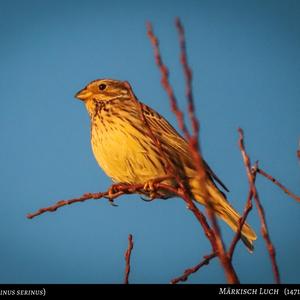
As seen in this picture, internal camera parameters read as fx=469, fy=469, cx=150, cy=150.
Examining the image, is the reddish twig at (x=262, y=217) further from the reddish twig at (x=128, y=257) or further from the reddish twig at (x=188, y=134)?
the reddish twig at (x=128, y=257)

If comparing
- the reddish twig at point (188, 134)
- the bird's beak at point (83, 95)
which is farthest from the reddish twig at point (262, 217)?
the bird's beak at point (83, 95)

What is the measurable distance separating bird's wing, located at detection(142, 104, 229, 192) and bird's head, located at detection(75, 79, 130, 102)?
473mm

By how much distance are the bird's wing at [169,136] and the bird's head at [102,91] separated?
1.55ft

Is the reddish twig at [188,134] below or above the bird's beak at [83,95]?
below

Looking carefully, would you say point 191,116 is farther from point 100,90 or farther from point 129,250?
point 100,90

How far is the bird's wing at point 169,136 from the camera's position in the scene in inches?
236

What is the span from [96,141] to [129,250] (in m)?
2.90

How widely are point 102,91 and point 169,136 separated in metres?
1.23

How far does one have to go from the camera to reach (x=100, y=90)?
269 inches

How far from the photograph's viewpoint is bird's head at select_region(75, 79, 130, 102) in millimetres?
6746

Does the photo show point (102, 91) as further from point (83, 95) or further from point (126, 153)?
point (126, 153)

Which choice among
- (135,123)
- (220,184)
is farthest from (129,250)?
(135,123)

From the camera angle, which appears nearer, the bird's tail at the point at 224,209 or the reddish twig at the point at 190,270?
the reddish twig at the point at 190,270
